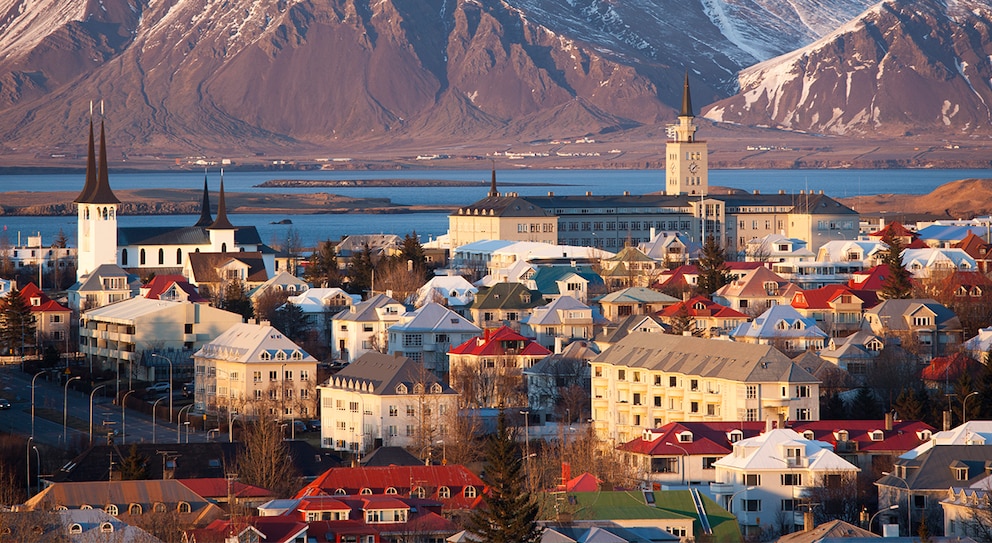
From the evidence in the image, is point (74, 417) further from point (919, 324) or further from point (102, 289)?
point (102, 289)

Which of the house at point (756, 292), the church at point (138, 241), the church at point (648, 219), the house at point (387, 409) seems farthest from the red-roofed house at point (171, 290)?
the church at point (648, 219)

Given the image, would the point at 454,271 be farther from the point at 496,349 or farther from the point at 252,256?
the point at 496,349

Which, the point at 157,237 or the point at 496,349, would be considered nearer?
the point at 496,349

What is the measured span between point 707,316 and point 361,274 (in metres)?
24.8

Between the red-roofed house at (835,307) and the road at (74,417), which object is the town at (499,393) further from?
the road at (74,417)

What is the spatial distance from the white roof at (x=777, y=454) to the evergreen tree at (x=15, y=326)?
41.1m

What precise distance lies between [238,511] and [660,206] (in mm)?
99055

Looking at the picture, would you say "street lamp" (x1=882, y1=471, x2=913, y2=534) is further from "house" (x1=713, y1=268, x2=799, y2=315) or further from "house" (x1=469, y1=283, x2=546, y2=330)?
"house" (x1=469, y1=283, x2=546, y2=330)

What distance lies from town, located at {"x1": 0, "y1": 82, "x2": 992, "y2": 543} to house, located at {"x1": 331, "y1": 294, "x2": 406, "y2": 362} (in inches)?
4.2

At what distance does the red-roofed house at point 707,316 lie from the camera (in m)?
76.8

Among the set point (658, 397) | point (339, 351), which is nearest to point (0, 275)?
point (339, 351)

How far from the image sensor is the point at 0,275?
380 ft

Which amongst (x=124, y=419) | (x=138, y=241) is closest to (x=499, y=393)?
(x=124, y=419)

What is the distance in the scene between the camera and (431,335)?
76500 millimetres
